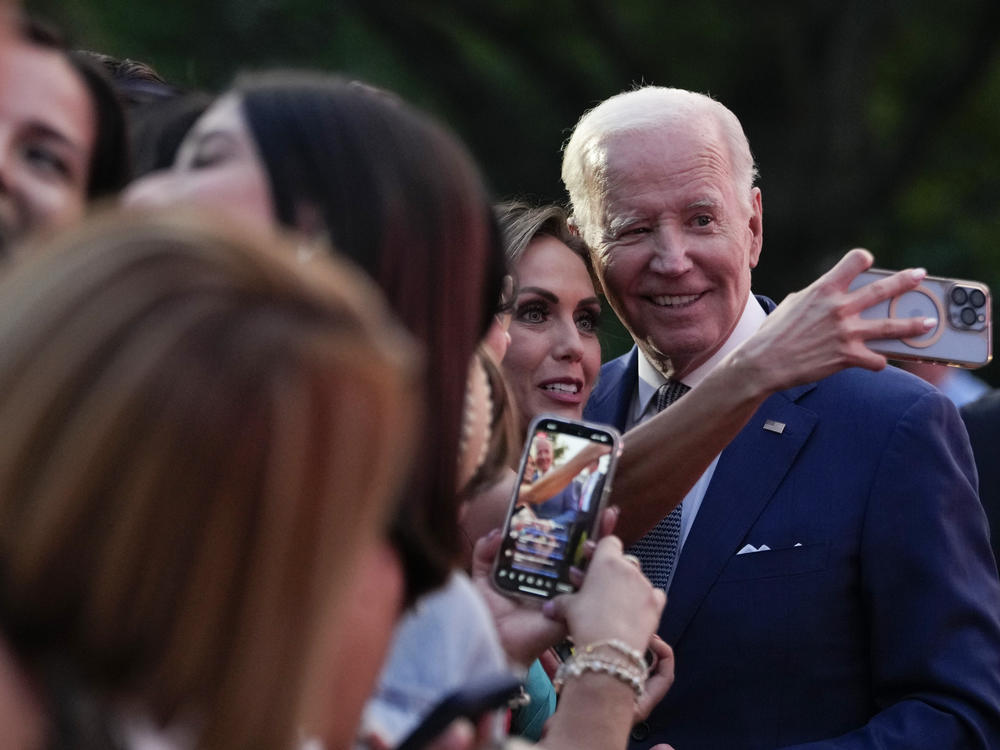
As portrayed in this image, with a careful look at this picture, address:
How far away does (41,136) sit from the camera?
1.91 meters

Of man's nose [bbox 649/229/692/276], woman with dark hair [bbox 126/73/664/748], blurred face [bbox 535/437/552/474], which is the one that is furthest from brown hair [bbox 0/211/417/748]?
man's nose [bbox 649/229/692/276]

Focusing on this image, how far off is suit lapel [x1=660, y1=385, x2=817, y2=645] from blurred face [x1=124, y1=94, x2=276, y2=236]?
1755 millimetres

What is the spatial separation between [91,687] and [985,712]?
224 centimetres

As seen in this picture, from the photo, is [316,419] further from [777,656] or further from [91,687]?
[777,656]

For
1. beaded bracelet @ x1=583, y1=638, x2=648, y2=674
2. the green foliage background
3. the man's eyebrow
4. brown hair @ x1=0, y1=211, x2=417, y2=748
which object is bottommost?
the green foliage background

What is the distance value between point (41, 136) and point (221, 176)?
52 cm

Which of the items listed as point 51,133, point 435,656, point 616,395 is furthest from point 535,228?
point 435,656

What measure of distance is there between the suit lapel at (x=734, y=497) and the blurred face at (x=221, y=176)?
1755 millimetres

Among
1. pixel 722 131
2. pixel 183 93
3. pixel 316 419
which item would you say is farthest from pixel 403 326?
pixel 722 131

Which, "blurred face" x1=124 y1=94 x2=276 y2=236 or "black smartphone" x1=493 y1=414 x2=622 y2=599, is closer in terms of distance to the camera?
"blurred face" x1=124 y1=94 x2=276 y2=236

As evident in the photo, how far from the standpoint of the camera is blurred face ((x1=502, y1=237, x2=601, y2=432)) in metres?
3.56

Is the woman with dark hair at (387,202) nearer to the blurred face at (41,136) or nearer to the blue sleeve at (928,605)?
the blurred face at (41,136)

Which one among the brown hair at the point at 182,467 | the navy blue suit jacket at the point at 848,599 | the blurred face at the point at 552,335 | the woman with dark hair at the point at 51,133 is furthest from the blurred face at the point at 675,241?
the brown hair at the point at 182,467

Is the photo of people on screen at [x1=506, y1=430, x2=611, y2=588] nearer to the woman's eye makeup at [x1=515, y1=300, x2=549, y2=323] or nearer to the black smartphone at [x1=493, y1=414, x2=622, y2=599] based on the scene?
the black smartphone at [x1=493, y1=414, x2=622, y2=599]
